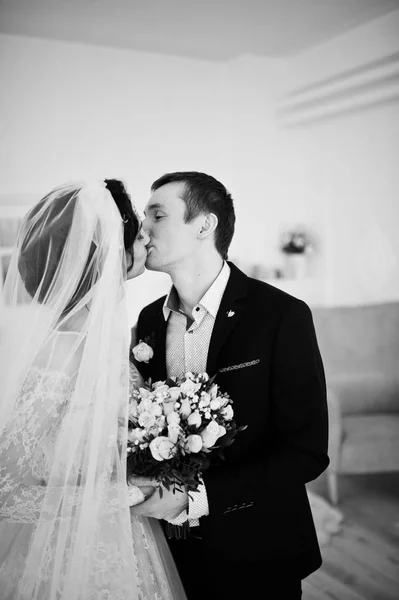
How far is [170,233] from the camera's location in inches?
79.0

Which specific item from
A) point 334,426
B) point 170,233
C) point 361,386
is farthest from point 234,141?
point 170,233

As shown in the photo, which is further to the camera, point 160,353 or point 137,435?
point 160,353

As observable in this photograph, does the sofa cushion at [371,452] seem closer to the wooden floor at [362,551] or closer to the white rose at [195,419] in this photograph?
the wooden floor at [362,551]

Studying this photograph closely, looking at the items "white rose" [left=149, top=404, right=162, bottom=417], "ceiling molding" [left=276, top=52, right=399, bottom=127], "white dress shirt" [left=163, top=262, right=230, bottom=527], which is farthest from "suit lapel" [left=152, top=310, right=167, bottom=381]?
"ceiling molding" [left=276, top=52, right=399, bottom=127]

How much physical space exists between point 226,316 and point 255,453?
46 cm

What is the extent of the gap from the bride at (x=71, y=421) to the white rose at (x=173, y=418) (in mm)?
122

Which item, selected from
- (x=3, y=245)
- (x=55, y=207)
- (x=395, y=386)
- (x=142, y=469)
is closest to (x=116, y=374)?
(x=142, y=469)

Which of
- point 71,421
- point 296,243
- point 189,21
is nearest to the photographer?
point 71,421

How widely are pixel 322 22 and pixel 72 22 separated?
236cm

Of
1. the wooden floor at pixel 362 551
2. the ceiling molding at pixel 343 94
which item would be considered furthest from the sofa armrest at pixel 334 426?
the ceiling molding at pixel 343 94

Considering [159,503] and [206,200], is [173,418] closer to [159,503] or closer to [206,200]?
[159,503]

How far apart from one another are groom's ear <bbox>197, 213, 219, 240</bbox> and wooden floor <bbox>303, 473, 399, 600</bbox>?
6.85 ft

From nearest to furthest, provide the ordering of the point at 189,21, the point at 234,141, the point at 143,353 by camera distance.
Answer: the point at 143,353 < the point at 189,21 < the point at 234,141

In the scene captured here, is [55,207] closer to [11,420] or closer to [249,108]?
[11,420]
